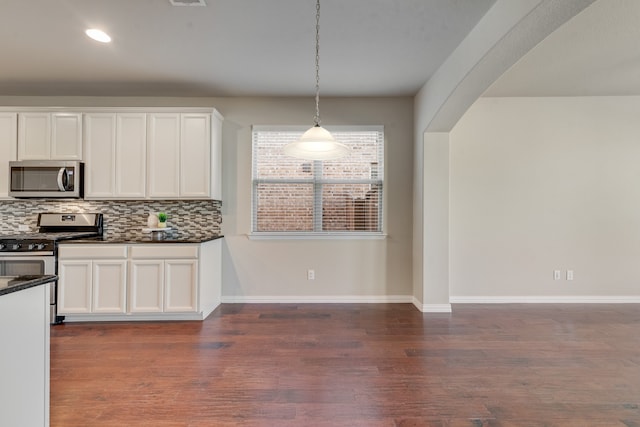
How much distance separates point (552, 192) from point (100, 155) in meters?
5.40

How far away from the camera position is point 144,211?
404 centimetres

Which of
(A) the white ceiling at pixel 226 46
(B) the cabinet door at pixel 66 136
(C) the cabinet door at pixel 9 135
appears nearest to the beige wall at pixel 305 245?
(A) the white ceiling at pixel 226 46

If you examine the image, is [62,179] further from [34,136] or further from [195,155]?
[195,155]

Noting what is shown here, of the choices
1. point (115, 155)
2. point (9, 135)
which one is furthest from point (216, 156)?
point (9, 135)

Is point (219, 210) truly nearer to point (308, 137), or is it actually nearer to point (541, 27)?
point (308, 137)

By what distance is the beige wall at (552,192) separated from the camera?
4.12 meters

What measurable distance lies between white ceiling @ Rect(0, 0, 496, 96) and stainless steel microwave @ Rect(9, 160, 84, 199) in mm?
909

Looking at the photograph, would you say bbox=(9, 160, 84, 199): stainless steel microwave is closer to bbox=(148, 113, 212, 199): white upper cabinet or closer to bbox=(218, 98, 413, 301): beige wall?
bbox=(148, 113, 212, 199): white upper cabinet

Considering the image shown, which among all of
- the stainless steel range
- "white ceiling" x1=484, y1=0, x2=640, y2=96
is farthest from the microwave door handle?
"white ceiling" x1=484, y1=0, x2=640, y2=96

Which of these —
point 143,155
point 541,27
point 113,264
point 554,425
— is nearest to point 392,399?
point 554,425

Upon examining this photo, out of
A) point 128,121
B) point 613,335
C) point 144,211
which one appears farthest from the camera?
point 144,211

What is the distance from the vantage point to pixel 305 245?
4168mm

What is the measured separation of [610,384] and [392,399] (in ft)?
4.98

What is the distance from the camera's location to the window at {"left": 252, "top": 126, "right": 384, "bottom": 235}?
4.19 metres
